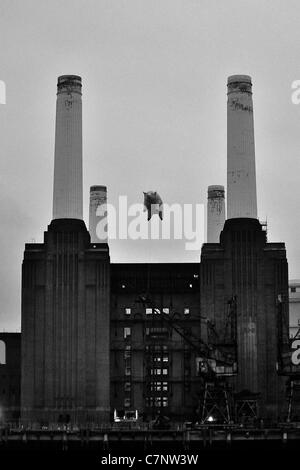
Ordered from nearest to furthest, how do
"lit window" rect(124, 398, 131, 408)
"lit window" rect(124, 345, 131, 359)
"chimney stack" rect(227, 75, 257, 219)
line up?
"chimney stack" rect(227, 75, 257, 219) < "lit window" rect(124, 398, 131, 408) < "lit window" rect(124, 345, 131, 359)

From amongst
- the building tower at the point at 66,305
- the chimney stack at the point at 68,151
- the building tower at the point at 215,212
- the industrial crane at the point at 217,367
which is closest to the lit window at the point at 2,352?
the building tower at the point at 66,305

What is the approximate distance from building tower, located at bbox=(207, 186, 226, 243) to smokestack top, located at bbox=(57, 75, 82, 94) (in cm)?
2505

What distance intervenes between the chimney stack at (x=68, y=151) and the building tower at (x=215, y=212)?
68.1 ft

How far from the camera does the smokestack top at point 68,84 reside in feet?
535

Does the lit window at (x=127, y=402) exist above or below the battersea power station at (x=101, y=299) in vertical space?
below

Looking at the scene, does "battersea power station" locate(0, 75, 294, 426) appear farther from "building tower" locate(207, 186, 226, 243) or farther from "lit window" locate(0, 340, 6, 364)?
"building tower" locate(207, 186, 226, 243)

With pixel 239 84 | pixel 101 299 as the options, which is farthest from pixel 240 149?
pixel 101 299

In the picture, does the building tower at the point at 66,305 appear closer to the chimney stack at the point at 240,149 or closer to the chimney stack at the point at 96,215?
the chimney stack at the point at 240,149

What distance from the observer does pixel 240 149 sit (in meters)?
161

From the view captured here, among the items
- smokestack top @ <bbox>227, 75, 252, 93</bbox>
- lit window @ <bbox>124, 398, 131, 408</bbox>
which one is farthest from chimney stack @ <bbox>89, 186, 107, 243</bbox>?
smokestack top @ <bbox>227, 75, 252, 93</bbox>

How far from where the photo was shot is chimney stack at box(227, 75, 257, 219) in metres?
161

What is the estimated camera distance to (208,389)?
156m

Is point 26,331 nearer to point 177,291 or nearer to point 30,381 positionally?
point 30,381
